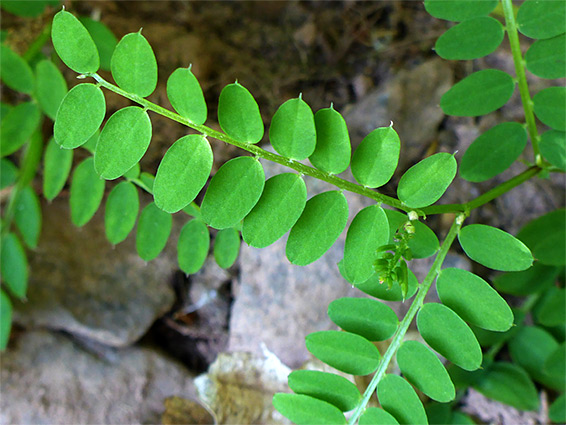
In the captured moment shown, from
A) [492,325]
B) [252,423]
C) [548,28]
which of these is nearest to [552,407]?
[492,325]

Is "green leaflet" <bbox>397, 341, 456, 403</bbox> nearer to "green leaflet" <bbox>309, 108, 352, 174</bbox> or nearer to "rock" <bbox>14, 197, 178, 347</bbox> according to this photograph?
"green leaflet" <bbox>309, 108, 352, 174</bbox>

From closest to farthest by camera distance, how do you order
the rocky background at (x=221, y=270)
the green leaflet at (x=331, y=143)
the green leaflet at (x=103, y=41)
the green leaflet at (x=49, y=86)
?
the green leaflet at (x=331, y=143)
the green leaflet at (x=49, y=86)
the green leaflet at (x=103, y=41)
the rocky background at (x=221, y=270)

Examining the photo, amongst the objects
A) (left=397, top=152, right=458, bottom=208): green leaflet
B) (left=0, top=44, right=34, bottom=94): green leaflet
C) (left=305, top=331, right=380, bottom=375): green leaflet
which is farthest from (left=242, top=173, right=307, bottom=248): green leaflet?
(left=0, top=44, right=34, bottom=94): green leaflet

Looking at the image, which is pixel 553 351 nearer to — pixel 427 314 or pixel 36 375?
pixel 427 314

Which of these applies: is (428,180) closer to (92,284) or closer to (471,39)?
(471,39)

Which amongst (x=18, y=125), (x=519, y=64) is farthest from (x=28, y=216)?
(x=519, y=64)

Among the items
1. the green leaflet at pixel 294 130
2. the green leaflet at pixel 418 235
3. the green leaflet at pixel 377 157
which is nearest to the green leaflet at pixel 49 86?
the green leaflet at pixel 294 130

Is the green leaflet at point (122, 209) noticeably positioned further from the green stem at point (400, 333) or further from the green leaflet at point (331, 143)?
the green stem at point (400, 333)
